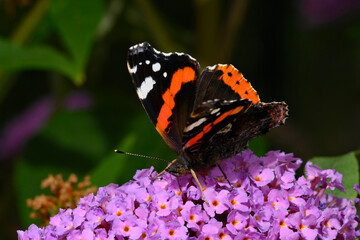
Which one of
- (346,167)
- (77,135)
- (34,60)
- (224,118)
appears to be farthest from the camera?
(77,135)

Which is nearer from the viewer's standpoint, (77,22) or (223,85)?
(223,85)

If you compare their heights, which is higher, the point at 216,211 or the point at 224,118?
the point at 224,118

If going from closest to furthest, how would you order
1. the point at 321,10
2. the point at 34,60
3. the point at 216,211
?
1. the point at 216,211
2. the point at 34,60
3. the point at 321,10

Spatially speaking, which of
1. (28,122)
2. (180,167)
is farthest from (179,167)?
(28,122)

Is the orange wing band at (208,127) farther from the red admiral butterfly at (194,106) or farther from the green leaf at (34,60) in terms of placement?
the green leaf at (34,60)

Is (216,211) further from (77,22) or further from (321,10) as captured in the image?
(321,10)

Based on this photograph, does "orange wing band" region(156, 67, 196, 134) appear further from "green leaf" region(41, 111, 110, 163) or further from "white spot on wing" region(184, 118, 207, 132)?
"green leaf" region(41, 111, 110, 163)

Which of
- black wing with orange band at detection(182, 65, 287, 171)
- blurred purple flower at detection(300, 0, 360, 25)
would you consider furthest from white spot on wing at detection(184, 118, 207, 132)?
blurred purple flower at detection(300, 0, 360, 25)
